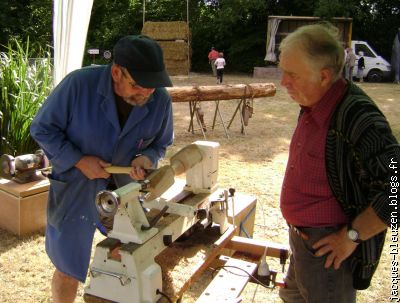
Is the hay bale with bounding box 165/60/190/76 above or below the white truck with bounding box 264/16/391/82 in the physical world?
below

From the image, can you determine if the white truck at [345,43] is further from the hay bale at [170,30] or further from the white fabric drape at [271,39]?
the hay bale at [170,30]

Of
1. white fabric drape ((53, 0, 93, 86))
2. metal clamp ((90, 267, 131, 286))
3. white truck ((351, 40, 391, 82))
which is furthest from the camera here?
white truck ((351, 40, 391, 82))

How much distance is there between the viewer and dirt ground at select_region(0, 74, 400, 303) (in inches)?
114

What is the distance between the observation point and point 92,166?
1.83 m

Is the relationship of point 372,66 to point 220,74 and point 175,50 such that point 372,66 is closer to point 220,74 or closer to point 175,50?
point 220,74

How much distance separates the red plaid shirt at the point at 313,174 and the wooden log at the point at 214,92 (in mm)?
4692

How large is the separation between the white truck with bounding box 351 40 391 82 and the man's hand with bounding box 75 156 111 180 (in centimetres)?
1571

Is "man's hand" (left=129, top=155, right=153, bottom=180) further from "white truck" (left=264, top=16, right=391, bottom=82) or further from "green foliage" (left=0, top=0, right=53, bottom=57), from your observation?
"green foliage" (left=0, top=0, right=53, bottom=57)

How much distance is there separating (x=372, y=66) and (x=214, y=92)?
11424 millimetres

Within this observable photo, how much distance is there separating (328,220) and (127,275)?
0.73m

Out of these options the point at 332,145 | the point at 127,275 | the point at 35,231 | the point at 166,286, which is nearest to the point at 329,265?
the point at 332,145

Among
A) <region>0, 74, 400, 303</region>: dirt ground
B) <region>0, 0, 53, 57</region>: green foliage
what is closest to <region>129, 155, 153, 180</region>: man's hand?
<region>0, 74, 400, 303</region>: dirt ground

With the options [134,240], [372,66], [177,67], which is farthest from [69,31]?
[372,66]

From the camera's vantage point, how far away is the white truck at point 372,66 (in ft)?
53.0
